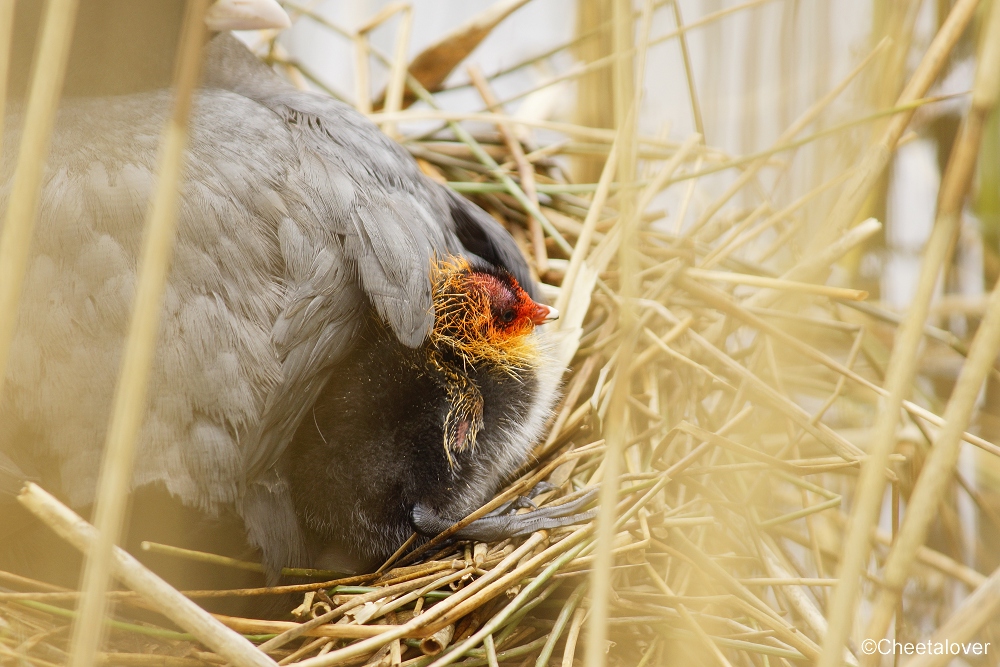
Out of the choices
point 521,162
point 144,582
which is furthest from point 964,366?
point 521,162

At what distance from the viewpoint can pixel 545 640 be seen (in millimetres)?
1229

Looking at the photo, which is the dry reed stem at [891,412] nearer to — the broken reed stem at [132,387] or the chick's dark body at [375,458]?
the broken reed stem at [132,387]

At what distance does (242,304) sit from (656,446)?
80 cm

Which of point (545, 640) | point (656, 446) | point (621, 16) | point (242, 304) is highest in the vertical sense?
point (621, 16)

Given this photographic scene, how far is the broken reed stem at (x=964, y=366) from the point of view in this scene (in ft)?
2.27

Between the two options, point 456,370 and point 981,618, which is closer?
point 981,618

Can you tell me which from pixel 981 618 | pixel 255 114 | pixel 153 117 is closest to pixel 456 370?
pixel 255 114

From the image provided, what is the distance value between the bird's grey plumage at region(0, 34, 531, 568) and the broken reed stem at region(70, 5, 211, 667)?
43cm

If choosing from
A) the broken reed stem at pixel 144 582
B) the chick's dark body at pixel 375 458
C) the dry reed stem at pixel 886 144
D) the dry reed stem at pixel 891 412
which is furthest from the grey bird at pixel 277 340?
the dry reed stem at pixel 891 412

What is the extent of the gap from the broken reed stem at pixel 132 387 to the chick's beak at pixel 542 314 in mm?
891

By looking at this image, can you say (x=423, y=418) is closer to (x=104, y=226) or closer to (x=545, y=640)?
(x=545, y=640)

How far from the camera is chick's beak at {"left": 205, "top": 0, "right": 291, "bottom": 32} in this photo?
157 cm

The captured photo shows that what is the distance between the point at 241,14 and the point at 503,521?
1.13 metres

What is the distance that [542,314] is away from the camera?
5.12 ft
